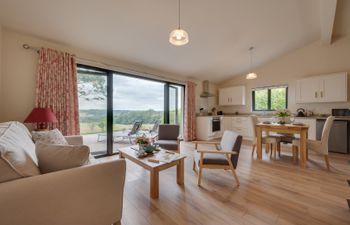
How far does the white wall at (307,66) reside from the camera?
14.2ft

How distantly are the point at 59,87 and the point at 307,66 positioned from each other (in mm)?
6589

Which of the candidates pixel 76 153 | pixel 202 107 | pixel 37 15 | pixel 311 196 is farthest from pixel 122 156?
pixel 202 107

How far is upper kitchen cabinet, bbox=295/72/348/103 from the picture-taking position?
4106mm

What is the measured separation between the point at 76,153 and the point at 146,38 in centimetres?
274

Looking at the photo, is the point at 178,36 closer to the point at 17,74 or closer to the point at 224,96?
the point at 17,74

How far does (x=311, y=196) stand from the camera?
1.99 m

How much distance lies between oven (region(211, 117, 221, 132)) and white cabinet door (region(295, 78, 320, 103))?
8.31 feet

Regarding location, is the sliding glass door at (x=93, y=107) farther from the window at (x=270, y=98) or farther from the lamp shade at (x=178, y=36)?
the window at (x=270, y=98)

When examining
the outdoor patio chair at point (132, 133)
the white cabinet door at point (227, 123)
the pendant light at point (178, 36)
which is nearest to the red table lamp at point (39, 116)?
the outdoor patio chair at point (132, 133)

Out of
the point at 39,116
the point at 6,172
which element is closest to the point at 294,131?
the point at 6,172

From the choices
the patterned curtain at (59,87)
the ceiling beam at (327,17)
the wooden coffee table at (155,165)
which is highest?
the ceiling beam at (327,17)

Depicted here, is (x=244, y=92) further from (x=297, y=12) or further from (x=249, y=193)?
(x=249, y=193)

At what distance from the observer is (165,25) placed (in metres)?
2.97

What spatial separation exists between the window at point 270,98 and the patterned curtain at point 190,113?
7.86 feet
